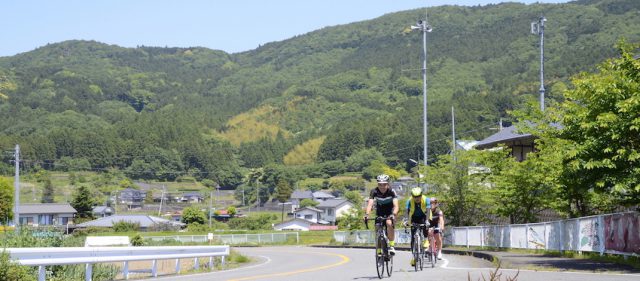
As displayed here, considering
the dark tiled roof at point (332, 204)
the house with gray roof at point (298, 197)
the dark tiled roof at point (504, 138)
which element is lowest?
the dark tiled roof at point (332, 204)

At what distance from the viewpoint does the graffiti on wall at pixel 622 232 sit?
52.0 feet

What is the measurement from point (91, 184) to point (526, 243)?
164142 mm

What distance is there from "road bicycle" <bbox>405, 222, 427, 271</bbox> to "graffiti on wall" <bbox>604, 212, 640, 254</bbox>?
154 inches

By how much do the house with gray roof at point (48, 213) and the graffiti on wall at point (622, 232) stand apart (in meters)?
89.9

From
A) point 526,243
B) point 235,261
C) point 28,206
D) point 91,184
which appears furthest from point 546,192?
point 91,184

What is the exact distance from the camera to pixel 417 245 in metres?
15.4

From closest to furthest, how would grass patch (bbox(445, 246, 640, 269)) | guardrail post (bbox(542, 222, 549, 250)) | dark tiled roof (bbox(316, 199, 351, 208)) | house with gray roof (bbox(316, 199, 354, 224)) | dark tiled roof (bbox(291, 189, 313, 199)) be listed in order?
grass patch (bbox(445, 246, 640, 269))
guardrail post (bbox(542, 222, 549, 250))
house with gray roof (bbox(316, 199, 354, 224))
dark tiled roof (bbox(316, 199, 351, 208))
dark tiled roof (bbox(291, 189, 313, 199))

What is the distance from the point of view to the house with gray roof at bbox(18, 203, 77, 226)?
329 feet

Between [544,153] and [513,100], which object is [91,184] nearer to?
[513,100]

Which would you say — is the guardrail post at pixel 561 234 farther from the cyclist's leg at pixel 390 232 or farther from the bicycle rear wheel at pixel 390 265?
the cyclist's leg at pixel 390 232

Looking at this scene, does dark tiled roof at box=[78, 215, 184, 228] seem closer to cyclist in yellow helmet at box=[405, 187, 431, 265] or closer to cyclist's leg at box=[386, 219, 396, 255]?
cyclist in yellow helmet at box=[405, 187, 431, 265]

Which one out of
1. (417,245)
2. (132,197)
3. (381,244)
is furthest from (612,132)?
(132,197)

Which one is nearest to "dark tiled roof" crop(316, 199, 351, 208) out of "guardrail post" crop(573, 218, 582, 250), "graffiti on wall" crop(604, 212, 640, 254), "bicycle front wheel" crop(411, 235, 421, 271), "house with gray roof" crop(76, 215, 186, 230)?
"house with gray roof" crop(76, 215, 186, 230)

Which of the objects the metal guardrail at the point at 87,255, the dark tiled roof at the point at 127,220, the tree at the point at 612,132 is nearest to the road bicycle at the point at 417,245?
the tree at the point at 612,132
